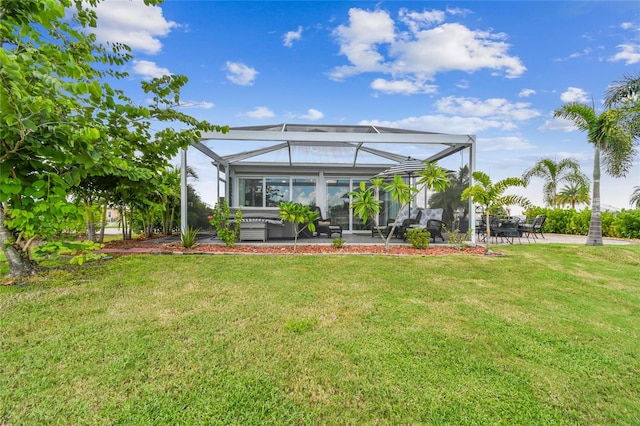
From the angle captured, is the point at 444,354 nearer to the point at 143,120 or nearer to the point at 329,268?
the point at 329,268

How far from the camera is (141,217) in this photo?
31.7 feet

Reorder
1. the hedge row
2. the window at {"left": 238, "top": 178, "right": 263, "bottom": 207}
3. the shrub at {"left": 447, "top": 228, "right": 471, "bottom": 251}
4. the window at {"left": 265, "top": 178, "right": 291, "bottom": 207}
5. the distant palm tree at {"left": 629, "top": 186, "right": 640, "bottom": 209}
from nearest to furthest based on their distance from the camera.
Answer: the shrub at {"left": 447, "top": 228, "right": 471, "bottom": 251}, the hedge row, the window at {"left": 265, "top": 178, "right": 291, "bottom": 207}, the window at {"left": 238, "top": 178, "right": 263, "bottom": 207}, the distant palm tree at {"left": 629, "top": 186, "right": 640, "bottom": 209}

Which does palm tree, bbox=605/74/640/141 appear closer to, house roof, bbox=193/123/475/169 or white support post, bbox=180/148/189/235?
house roof, bbox=193/123/475/169

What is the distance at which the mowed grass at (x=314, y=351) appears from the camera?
1787 millimetres

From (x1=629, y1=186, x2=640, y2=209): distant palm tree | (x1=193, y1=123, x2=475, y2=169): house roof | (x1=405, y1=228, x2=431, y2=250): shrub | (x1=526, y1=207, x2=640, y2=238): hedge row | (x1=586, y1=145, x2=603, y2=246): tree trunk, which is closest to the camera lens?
(x1=193, y1=123, x2=475, y2=169): house roof

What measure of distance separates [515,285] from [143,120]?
6.62 meters

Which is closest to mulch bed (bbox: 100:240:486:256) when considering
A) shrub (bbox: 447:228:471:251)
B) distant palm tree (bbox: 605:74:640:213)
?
shrub (bbox: 447:228:471:251)

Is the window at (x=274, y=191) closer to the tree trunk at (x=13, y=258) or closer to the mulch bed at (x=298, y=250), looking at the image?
the mulch bed at (x=298, y=250)

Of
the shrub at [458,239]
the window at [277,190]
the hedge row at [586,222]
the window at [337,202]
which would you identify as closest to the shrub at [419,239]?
the shrub at [458,239]

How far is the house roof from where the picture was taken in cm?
757

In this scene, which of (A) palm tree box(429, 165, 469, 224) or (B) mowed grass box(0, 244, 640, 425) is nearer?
(B) mowed grass box(0, 244, 640, 425)

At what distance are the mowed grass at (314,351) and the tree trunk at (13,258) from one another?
1.52 ft

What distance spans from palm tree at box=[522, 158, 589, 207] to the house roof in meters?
11.5

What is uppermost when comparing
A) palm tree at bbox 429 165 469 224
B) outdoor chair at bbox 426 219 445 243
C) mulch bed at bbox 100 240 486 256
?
palm tree at bbox 429 165 469 224
